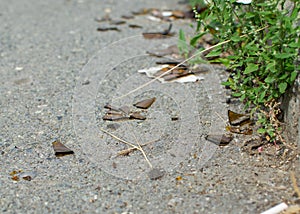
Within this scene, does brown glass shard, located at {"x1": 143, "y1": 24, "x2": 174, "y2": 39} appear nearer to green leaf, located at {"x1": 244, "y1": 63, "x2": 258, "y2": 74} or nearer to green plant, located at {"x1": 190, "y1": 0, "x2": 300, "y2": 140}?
green plant, located at {"x1": 190, "y1": 0, "x2": 300, "y2": 140}

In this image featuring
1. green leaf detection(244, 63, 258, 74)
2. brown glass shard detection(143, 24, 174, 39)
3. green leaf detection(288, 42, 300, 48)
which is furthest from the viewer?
brown glass shard detection(143, 24, 174, 39)

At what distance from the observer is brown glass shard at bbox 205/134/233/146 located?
70.3 inches

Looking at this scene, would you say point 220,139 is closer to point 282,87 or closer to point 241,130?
point 241,130

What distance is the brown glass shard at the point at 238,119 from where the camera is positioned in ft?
6.19

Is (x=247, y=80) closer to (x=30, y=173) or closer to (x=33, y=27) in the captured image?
(x=30, y=173)

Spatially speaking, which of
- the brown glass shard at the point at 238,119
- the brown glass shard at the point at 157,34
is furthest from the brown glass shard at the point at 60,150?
the brown glass shard at the point at 157,34

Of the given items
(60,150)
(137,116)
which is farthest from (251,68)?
(60,150)

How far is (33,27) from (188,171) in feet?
5.47

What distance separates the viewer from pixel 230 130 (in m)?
1.86

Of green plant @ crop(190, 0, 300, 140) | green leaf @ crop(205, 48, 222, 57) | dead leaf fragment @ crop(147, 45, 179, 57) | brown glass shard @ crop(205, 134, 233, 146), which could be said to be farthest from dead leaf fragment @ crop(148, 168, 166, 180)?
dead leaf fragment @ crop(147, 45, 179, 57)

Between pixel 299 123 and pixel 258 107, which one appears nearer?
pixel 299 123

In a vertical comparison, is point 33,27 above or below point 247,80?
below

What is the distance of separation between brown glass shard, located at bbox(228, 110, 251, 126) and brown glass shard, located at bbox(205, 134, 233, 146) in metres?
0.08

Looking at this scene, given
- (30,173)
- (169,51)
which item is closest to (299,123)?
(30,173)
